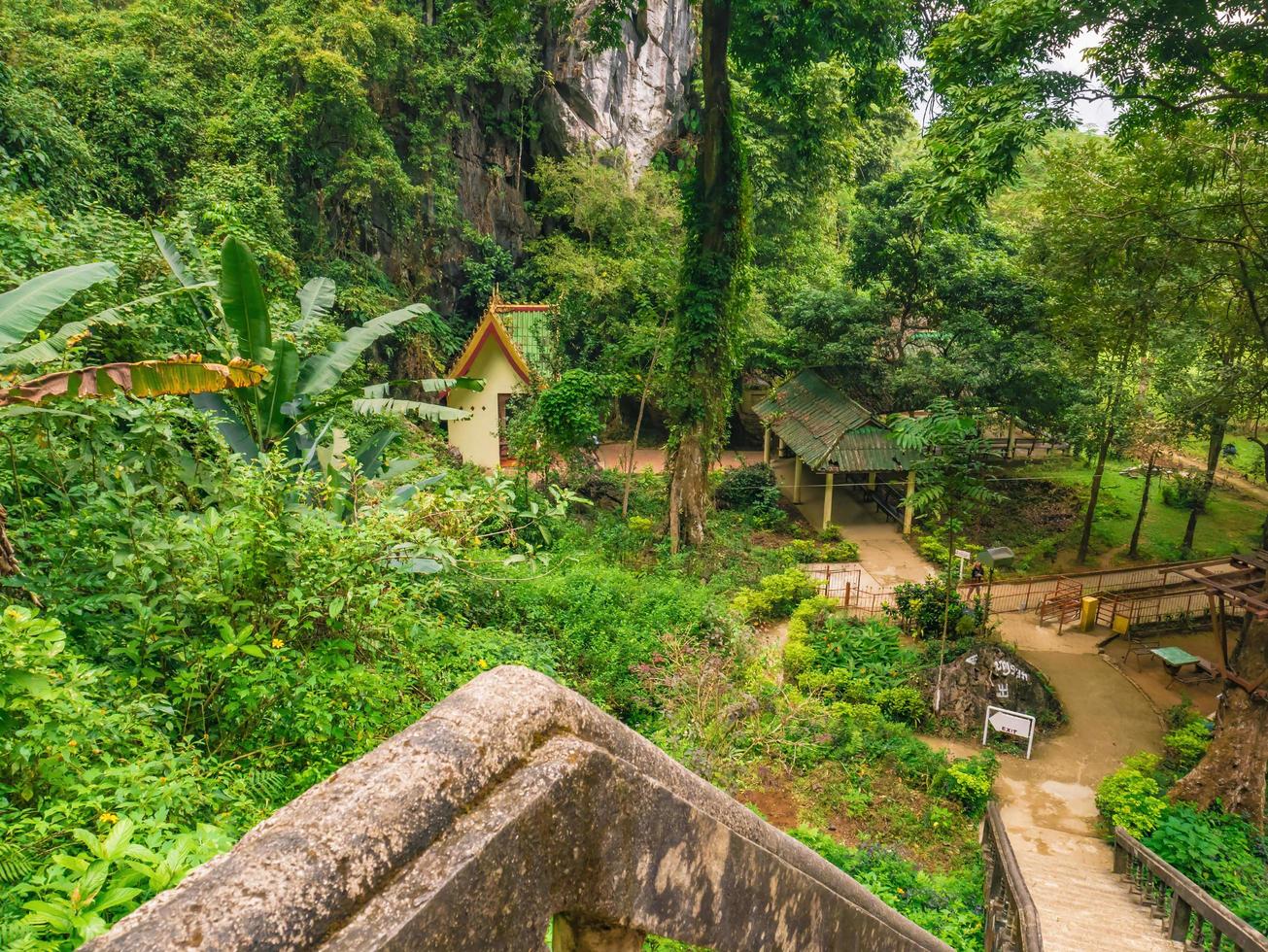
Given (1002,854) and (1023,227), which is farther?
(1023,227)

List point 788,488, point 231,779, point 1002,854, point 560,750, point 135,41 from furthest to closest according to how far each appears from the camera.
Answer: point 788,488, point 135,41, point 1002,854, point 231,779, point 560,750

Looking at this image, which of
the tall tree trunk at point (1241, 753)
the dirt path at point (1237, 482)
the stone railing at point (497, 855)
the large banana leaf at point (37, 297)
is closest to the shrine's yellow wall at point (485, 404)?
the large banana leaf at point (37, 297)

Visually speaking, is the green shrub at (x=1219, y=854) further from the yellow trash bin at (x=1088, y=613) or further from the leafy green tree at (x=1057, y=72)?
the leafy green tree at (x=1057, y=72)

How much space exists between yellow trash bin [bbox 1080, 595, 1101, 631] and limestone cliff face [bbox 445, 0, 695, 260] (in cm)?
1614

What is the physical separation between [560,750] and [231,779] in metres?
2.64

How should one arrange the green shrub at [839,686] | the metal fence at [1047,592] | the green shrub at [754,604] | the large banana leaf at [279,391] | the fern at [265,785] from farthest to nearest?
the metal fence at [1047,592]
the green shrub at [754,604]
the green shrub at [839,686]
the large banana leaf at [279,391]
the fern at [265,785]

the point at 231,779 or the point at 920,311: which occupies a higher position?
the point at 920,311

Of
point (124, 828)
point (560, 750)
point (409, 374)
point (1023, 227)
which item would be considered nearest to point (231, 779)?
point (124, 828)

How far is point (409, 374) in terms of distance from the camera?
17.2m

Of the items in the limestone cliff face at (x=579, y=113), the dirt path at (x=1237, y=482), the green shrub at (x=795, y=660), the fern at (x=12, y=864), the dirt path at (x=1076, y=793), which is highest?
the limestone cliff face at (x=579, y=113)

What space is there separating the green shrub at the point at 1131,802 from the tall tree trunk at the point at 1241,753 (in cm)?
50

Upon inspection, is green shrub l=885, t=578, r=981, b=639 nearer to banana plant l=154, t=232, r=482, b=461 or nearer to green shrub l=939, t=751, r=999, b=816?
green shrub l=939, t=751, r=999, b=816

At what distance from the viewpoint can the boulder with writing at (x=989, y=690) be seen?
1046cm

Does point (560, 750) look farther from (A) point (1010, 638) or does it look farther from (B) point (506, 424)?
(B) point (506, 424)
